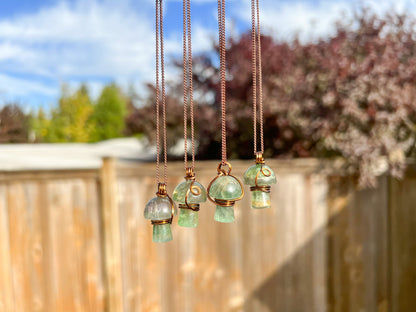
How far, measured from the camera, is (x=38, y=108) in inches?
535

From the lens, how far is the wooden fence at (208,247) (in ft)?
7.39

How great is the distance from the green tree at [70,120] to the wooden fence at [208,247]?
1116 cm

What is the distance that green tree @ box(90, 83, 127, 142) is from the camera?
13.0 m

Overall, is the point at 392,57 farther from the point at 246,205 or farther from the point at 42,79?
the point at 42,79

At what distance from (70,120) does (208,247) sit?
12.2 meters

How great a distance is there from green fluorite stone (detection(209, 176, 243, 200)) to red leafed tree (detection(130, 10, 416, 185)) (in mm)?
1593

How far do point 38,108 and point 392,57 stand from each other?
1434 centimetres

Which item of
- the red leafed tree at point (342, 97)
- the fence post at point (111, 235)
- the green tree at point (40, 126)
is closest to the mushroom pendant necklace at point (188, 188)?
the fence post at point (111, 235)

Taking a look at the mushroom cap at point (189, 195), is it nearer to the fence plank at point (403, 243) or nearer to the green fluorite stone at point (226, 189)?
the green fluorite stone at point (226, 189)

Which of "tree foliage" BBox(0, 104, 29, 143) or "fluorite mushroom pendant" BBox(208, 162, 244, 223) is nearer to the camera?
"fluorite mushroom pendant" BBox(208, 162, 244, 223)

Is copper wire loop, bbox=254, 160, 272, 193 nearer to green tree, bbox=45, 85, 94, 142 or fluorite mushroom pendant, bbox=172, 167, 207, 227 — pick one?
fluorite mushroom pendant, bbox=172, 167, 207, 227

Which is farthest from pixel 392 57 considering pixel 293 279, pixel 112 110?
pixel 112 110

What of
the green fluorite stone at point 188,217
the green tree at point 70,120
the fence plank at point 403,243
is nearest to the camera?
the green fluorite stone at point 188,217

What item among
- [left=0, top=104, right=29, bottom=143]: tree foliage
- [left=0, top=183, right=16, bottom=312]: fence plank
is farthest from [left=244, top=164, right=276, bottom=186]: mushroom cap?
[left=0, top=104, right=29, bottom=143]: tree foliage
